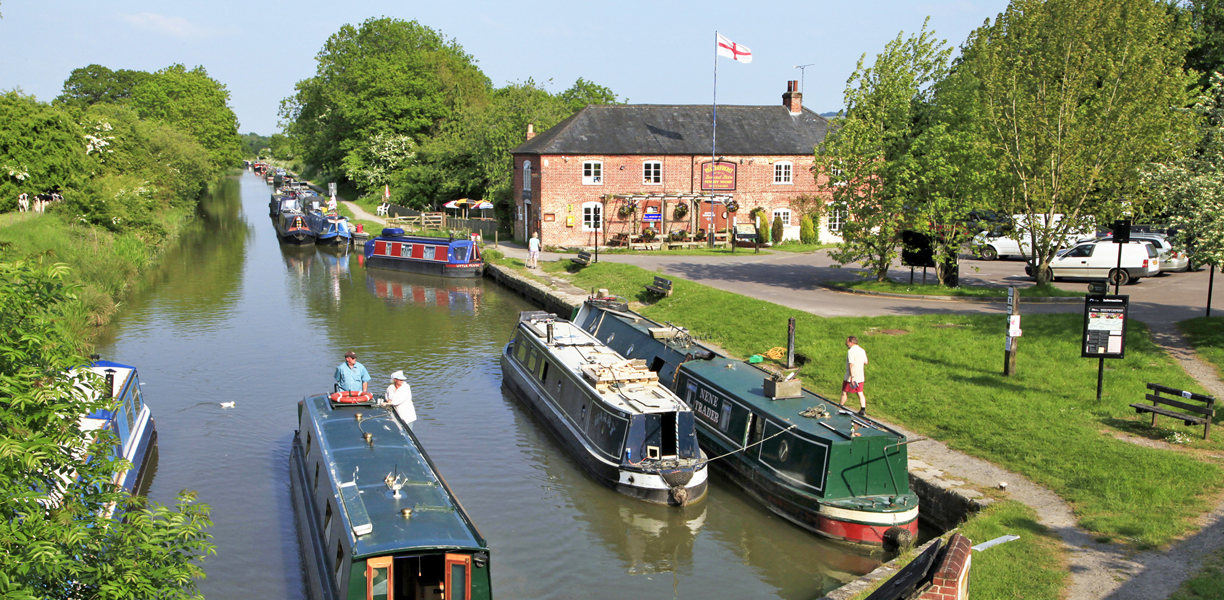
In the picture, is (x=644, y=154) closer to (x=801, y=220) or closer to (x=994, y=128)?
(x=801, y=220)

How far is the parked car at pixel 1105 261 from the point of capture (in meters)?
28.4

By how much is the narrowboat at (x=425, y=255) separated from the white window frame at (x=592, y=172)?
611 cm

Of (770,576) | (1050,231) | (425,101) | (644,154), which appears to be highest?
(425,101)

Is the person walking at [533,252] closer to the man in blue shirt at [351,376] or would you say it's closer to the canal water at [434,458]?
the canal water at [434,458]

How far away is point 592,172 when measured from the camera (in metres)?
38.8

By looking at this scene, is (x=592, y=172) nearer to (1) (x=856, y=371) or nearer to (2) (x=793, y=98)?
(2) (x=793, y=98)

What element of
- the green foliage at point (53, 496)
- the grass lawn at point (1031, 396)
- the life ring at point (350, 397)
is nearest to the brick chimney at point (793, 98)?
the grass lawn at point (1031, 396)

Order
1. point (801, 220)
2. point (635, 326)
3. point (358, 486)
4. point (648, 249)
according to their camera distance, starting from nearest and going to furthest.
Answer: point (358, 486) → point (635, 326) → point (648, 249) → point (801, 220)

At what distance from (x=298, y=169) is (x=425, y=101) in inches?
2831

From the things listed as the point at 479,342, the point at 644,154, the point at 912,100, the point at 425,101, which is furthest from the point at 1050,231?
the point at 425,101

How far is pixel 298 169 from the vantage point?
12619cm

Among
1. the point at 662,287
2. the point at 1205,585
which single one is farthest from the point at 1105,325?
the point at 662,287

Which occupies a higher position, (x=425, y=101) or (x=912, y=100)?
(x=425, y=101)

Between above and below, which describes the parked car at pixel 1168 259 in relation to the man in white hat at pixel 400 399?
above
